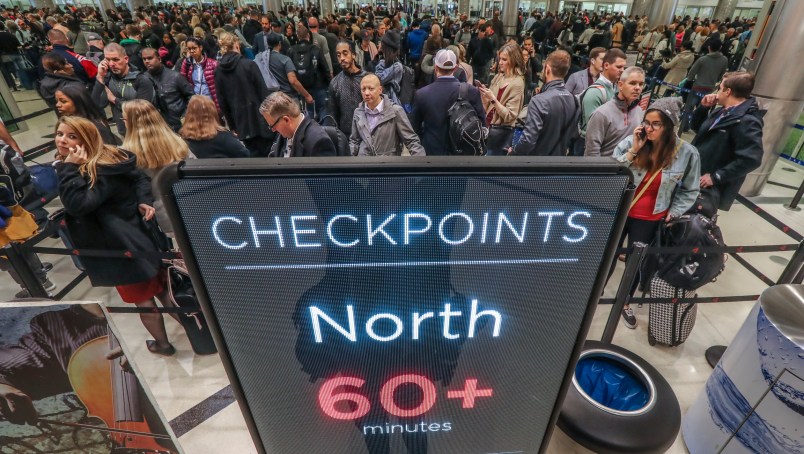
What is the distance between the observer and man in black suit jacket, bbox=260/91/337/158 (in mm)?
3205

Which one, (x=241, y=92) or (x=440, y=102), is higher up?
(x=440, y=102)

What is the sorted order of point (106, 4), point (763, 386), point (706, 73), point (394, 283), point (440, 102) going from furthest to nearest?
point (106, 4)
point (706, 73)
point (440, 102)
point (763, 386)
point (394, 283)

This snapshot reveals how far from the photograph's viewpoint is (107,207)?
9.53ft

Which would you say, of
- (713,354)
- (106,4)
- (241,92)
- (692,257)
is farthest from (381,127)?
(106,4)

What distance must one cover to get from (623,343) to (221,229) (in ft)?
12.2

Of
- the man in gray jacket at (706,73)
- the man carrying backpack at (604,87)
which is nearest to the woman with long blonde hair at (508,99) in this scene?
the man carrying backpack at (604,87)

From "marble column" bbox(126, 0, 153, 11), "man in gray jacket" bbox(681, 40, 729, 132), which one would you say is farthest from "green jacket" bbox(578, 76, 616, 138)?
"marble column" bbox(126, 0, 153, 11)

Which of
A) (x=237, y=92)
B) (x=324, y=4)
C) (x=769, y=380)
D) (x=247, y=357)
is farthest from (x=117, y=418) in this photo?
(x=324, y=4)

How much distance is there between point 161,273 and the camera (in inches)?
132

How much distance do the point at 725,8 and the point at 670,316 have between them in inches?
1440

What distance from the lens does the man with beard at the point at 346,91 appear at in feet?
16.7

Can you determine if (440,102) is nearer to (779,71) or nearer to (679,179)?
(679,179)

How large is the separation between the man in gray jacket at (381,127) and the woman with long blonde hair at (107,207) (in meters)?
1.84

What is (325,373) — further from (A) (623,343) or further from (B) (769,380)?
(A) (623,343)
